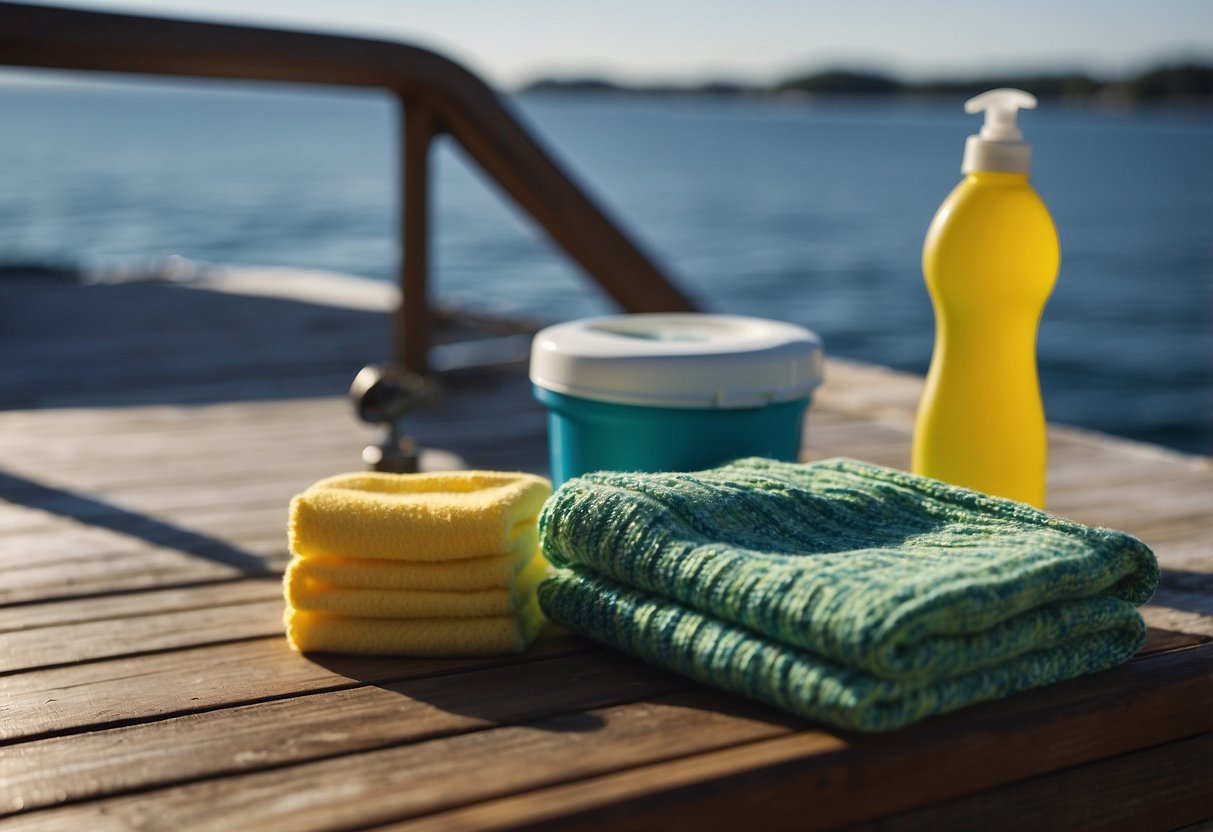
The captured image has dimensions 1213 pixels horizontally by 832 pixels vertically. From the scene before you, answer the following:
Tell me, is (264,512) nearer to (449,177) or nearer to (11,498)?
(11,498)

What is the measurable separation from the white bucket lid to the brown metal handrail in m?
1.05

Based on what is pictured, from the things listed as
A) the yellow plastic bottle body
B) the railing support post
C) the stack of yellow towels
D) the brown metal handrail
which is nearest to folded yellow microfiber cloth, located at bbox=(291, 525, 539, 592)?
the stack of yellow towels

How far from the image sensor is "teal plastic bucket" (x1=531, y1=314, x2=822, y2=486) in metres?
1.29

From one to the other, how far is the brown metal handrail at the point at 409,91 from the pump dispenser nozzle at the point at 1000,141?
1153mm

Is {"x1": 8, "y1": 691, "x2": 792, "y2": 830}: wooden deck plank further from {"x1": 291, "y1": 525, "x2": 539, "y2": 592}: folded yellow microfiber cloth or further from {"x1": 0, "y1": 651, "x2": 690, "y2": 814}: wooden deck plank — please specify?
{"x1": 291, "y1": 525, "x2": 539, "y2": 592}: folded yellow microfiber cloth

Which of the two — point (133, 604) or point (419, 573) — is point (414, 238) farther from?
point (419, 573)

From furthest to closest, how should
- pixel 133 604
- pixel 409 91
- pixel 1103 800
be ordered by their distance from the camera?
pixel 409 91 < pixel 133 604 < pixel 1103 800

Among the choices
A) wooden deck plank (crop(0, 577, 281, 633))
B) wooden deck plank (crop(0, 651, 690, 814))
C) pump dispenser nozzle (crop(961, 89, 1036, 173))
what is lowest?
wooden deck plank (crop(0, 577, 281, 633))

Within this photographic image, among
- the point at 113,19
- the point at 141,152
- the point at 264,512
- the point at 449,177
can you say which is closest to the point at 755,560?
the point at 264,512

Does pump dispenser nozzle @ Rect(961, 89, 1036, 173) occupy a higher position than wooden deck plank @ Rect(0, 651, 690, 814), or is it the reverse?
pump dispenser nozzle @ Rect(961, 89, 1036, 173)

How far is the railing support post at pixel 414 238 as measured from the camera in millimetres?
2582

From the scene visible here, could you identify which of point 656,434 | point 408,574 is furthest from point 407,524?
point 656,434

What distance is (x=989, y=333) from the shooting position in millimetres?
Result: 1313

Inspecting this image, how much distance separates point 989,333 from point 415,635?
2.28 feet
